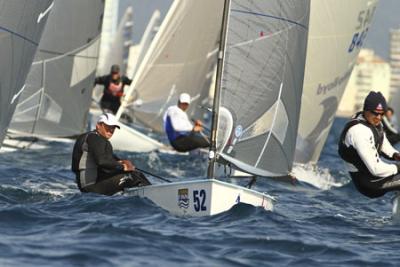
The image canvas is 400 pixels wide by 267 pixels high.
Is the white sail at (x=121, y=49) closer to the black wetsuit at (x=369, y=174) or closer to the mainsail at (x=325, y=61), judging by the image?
the mainsail at (x=325, y=61)

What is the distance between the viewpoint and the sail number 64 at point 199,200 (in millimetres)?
9789

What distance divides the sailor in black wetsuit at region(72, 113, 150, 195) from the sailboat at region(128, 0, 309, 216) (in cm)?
28

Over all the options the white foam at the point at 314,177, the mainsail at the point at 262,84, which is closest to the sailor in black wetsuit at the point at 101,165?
the mainsail at the point at 262,84

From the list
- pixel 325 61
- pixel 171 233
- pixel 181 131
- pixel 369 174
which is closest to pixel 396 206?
pixel 369 174

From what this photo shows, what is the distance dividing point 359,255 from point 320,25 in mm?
8842

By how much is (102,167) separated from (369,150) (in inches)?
92.7

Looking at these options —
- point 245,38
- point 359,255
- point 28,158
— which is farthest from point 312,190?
point 359,255

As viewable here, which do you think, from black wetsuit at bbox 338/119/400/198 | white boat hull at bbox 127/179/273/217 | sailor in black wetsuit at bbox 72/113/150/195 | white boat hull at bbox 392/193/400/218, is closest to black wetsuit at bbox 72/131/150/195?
sailor in black wetsuit at bbox 72/113/150/195

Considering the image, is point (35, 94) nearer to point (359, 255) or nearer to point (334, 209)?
point (334, 209)

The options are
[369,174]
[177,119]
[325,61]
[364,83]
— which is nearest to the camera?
[369,174]

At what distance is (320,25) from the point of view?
56.4 ft

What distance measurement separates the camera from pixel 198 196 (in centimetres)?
983

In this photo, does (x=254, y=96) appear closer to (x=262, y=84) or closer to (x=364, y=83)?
(x=262, y=84)

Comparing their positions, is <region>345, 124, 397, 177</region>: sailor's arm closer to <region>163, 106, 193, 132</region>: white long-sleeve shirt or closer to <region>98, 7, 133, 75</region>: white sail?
<region>163, 106, 193, 132</region>: white long-sleeve shirt
